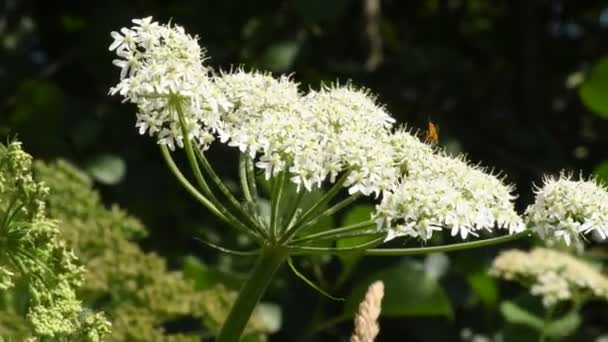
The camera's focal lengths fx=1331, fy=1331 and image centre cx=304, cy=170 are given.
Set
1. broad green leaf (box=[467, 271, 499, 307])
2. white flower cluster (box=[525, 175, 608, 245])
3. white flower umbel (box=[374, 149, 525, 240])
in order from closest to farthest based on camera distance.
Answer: white flower umbel (box=[374, 149, 525, 240])
white flower cluster (box=[525, 175, 608, 245])
broad green leaf (box=[467, 271, 499, 307])

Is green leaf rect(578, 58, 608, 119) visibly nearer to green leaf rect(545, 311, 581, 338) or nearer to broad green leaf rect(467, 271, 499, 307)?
broad green leaf rect(467, 271, 499, 307)

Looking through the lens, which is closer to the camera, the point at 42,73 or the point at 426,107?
the point at 42,73

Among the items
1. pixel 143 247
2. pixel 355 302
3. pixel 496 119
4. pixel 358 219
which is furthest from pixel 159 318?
pixel 496 119

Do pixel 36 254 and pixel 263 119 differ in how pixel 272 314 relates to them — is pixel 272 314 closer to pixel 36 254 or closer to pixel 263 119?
pixel 263 119

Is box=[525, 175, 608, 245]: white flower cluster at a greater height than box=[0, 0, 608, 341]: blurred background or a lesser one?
lesser

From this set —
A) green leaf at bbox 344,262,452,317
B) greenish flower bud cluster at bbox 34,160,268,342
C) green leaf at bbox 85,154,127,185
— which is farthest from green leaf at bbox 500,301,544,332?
green leaf at bbox 85,154,127,185

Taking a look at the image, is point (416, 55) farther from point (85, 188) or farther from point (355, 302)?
A: point (85, 188)
